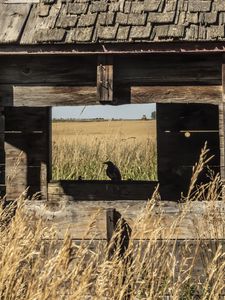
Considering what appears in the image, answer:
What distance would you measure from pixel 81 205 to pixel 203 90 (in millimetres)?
1832

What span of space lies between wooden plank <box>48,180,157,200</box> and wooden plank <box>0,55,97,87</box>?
2535 mm

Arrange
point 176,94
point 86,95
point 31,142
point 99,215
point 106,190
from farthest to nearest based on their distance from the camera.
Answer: point 106,190, point 31,142, point 86,95, point 176,94, point 99,215

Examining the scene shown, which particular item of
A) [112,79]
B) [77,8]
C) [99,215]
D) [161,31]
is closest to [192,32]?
[161,31]

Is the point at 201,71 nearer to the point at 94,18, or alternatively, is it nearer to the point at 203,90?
the point at 203,90

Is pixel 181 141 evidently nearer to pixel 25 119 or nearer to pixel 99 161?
pixel 25 119

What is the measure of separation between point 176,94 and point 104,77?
0.74 meters

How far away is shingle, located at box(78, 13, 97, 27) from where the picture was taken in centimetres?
690

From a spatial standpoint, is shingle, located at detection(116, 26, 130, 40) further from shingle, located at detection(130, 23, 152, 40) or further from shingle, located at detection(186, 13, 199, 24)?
shingle, located at detection(186, 13, 199, 24)

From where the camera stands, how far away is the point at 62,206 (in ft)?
19.8

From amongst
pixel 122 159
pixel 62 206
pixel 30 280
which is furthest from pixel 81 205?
pixel 122 159

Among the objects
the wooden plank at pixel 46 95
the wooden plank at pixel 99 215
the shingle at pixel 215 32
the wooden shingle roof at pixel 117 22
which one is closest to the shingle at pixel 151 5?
the wooden shingle roof at pixel 117 22

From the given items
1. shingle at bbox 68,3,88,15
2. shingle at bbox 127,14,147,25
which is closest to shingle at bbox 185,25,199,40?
shingle at bbox 127,14,147,25

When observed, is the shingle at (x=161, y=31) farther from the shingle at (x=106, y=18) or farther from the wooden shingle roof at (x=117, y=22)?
the shingle at (x=106, y=18)

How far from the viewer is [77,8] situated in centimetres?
710
